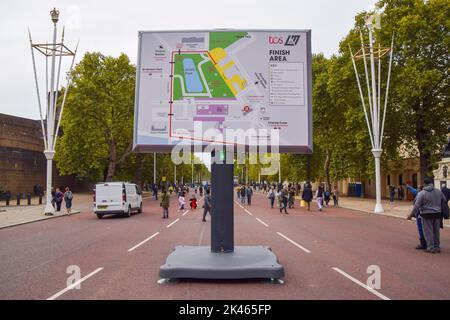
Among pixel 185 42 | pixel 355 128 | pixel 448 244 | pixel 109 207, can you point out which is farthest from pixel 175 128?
pixel 355 128

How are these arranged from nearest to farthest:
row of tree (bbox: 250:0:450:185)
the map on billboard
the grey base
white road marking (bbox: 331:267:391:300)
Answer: white road marking (bbox: 331:267:391:300) → the grey base → the map on billboard → row of tree (bbox: 250:0:450:185)

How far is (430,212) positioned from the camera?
33.3 ft

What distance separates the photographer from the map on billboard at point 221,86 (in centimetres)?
742

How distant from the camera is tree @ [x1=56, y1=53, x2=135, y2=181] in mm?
41062

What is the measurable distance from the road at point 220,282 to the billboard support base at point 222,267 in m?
0.16

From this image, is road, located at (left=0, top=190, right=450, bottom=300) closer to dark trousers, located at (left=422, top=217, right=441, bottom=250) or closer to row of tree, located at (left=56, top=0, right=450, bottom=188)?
dark trousers, located at (left=422, top=217, right=441, bottom=250)

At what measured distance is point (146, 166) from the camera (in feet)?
201

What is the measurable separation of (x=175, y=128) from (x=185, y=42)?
5.79ft

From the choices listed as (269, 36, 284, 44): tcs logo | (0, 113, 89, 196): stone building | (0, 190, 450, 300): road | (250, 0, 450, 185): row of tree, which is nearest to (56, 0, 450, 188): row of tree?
(250, 0, 450, 185): row of tree

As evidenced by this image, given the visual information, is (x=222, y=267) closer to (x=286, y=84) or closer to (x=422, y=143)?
(x=286, y=84)

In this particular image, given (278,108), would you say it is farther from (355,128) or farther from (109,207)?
(355,128)

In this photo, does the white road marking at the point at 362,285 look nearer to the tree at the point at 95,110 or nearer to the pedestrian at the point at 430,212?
the pedestrian at the point at 430,212

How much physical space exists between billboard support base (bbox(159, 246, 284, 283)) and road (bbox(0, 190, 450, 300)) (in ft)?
0.54

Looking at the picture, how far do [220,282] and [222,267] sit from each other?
1.03 feet
